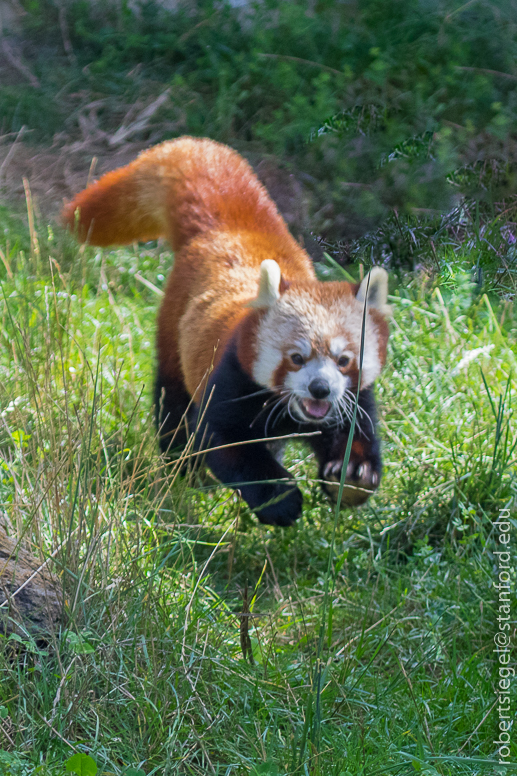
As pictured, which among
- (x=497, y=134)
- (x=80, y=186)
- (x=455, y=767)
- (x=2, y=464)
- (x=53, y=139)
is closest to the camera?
(x=455, y=767)

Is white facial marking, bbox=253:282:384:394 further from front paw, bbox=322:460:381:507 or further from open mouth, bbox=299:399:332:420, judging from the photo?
front paw, bbox=322:460:381:507

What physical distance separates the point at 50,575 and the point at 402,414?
198cm

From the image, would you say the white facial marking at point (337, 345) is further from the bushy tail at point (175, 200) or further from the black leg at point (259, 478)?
the bushy tail at point (175, 200)

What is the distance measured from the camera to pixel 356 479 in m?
2.97

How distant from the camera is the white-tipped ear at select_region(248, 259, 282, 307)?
2.91 meters

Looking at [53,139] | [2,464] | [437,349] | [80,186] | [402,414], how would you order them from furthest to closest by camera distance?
[53,139]
[80,186]
[437,349]
[402,414]
[2,464]

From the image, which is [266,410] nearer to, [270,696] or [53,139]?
[270,696]

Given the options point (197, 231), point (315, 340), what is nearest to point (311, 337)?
point (315, 340)

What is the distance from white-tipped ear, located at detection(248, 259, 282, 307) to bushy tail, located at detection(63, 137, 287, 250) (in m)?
0.64

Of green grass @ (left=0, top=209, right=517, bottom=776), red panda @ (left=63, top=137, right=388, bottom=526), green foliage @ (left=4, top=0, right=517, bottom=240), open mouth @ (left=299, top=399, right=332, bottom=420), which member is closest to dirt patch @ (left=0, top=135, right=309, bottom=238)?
green foliage @ (left=4, top=0, right=517, bottom=240)

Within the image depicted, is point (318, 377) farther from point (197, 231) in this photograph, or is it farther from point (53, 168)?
point (53, 168)

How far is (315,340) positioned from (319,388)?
207mm

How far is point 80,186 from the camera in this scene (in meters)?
5.20

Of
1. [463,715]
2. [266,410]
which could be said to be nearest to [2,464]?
[266,410]
